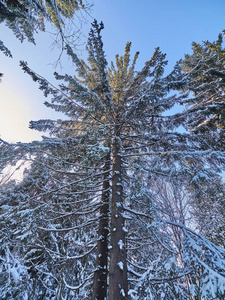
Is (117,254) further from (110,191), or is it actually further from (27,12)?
(27,12)

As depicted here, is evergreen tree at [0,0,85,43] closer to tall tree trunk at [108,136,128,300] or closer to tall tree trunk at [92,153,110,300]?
tall tree trunk at [108,136,128,300]

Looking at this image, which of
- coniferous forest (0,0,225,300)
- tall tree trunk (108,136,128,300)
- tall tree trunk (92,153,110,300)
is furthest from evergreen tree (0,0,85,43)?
tall tree trunk (92,153,110,300)

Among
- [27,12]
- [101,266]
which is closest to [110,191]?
[101,266]

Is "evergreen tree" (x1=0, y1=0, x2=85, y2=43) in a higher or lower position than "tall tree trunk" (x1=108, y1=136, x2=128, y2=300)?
higher

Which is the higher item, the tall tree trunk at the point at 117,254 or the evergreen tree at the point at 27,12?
the evergreen tree at the point at 27,12

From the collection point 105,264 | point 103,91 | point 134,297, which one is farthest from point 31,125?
point 134,297

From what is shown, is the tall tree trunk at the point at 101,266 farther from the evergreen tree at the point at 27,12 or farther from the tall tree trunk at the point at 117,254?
the evergreen tree at the point at 27,12

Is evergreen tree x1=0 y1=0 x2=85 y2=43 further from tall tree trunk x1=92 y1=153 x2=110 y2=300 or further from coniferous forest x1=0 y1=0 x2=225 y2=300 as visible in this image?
tall tree trunk x1=92 y1=153 x2=110 y2=300

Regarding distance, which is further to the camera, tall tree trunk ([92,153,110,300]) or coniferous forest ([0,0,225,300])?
tall tree trunk ([92,153,110,300])

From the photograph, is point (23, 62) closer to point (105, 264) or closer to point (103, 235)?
point (103, 235)

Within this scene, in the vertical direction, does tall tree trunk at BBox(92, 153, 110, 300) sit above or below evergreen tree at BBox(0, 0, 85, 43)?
below

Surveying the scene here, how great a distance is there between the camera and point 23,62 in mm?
4465

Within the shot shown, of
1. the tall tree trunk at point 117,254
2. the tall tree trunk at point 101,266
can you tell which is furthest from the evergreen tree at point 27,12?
the tall tree trunk at point 101,266

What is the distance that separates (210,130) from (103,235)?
5.45 metres
